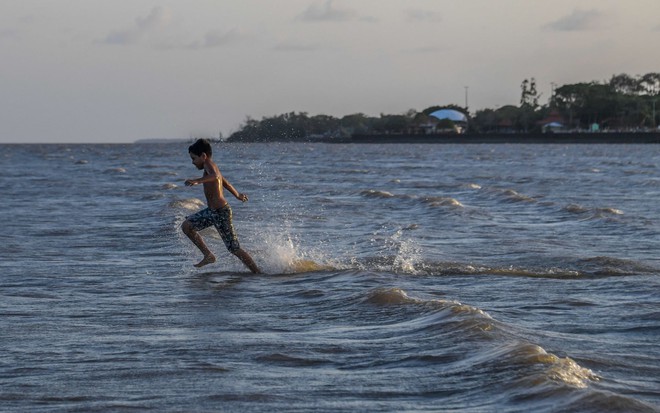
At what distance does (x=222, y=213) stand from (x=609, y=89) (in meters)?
191

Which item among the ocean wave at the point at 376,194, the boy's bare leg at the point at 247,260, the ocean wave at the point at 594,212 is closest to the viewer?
the boy's bare leg at the point at 247,260

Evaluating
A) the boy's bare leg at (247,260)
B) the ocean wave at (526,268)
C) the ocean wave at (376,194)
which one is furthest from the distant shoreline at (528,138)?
the boy's bare leg at (247,260)

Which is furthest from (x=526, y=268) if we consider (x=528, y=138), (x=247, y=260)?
(x=528, y=138)

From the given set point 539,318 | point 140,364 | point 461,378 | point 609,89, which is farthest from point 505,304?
point 609,89

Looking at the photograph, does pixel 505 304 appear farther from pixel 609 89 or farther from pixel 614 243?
pixel 609 89

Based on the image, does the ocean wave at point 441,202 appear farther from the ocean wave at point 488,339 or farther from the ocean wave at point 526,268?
the ocean wave at point 488,339

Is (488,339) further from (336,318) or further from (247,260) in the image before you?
(247,260)

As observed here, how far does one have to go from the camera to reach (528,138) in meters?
173

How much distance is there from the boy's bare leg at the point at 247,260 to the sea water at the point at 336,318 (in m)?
0.15

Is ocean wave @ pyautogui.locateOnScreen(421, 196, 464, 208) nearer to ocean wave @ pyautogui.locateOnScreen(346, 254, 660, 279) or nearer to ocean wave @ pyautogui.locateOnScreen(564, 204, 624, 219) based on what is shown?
ocean wave @ pyautogui.locateOnScreen(564, 204, 624, 219)

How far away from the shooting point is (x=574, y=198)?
30953 mm

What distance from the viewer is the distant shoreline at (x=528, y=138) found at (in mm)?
152500

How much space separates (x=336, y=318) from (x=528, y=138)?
166430 mm

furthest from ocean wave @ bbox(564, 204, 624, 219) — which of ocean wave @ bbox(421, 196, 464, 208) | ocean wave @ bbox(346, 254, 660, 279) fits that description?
ocean wave @ bbox(346, 254, 660, 279)
